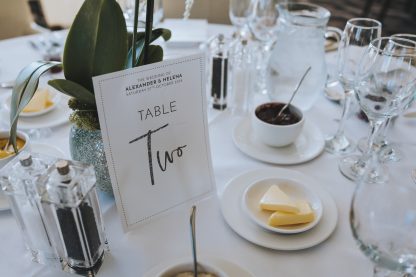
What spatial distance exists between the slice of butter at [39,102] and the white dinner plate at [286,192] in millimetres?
462

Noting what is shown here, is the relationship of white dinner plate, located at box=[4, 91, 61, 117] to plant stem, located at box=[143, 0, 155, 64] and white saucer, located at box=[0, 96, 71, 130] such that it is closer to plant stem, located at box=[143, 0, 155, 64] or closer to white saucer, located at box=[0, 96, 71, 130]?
white saucer, located at box=[0, 96, 71, 130]

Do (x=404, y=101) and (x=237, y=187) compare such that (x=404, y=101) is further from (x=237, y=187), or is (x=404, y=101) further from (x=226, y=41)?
(x=226, y=41)

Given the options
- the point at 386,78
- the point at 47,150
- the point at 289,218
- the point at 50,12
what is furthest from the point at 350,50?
the point at 50,12

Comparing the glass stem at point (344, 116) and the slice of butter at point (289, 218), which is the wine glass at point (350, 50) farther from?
the slice of butter at point (289, 218)

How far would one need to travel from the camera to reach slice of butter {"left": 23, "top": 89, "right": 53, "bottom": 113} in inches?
29.5

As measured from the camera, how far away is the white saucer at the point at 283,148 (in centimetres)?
66

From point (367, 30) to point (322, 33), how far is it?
10 cm

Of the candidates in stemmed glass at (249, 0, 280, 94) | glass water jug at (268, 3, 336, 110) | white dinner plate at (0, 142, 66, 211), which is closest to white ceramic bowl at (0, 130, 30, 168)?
white dinner plate at (0, 142, 66, 211)

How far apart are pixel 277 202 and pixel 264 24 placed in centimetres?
63

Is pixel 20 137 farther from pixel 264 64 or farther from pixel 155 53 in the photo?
pixel 264 64

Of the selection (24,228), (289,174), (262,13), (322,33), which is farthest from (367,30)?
(24,228)

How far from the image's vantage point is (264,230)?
1.65 feet

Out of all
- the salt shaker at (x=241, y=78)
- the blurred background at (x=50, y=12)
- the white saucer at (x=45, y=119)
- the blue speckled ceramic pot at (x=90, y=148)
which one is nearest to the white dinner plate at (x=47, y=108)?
the white saucer at (x=45, y=119)

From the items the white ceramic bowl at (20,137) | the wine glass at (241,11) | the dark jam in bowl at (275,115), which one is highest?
the wine glass at (241,11)
